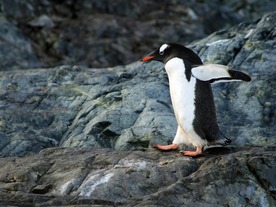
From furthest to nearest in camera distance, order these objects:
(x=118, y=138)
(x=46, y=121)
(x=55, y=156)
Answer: (x=46, y=121)
(x=118, y=138)
(x=55, y=156)

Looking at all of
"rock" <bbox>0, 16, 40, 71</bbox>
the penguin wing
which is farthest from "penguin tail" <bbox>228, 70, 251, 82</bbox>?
"rock" <bbox>0, 16, 40, 71</bbox>

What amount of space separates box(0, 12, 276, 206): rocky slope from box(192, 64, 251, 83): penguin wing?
2.29ft

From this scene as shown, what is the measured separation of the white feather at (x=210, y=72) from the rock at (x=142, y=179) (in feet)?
2.45

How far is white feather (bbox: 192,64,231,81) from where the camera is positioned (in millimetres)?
7043

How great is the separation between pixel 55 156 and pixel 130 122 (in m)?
1.69

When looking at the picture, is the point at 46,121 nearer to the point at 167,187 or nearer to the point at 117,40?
the point at 167,187

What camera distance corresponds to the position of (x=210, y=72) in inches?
280

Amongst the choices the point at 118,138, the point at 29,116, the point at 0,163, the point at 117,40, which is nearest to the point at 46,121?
the point at 29,116

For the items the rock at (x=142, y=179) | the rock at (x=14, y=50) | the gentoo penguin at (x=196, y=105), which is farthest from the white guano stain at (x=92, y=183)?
the rock at (x=14, y=50)

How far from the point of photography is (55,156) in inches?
276

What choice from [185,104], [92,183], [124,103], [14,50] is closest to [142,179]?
[92,183]

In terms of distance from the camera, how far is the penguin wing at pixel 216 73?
6.93 metres

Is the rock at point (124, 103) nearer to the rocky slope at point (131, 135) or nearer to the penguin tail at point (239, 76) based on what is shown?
the rocky slope at point (131, 135)

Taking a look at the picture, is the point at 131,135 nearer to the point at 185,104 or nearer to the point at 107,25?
the point at 185,104
